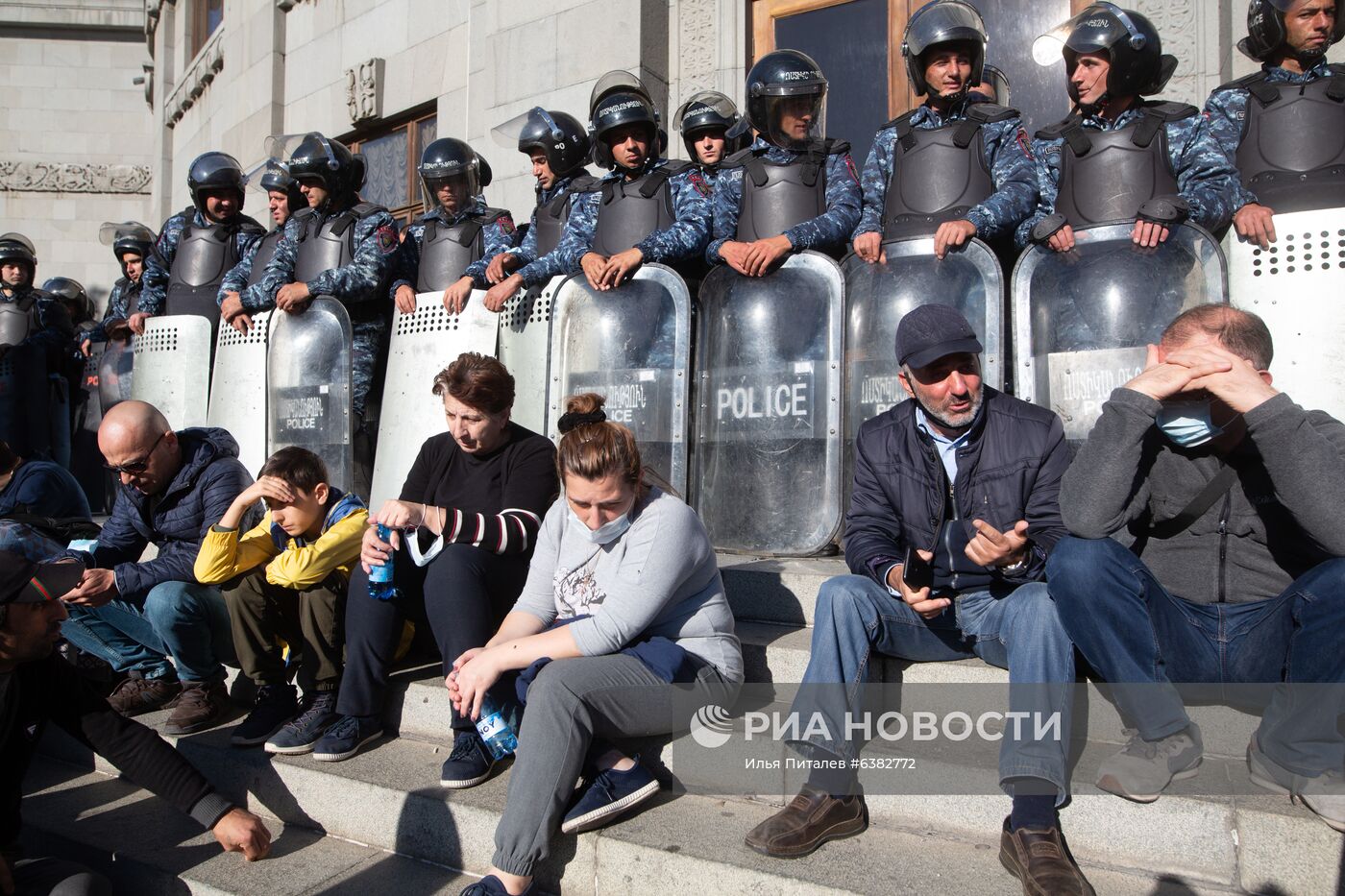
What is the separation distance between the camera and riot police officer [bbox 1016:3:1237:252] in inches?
143

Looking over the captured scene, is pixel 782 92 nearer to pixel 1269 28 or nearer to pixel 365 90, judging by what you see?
pixel 1269 28

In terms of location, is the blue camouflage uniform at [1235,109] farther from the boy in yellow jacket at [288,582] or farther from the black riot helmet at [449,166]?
the black riot helmet at [449,166]

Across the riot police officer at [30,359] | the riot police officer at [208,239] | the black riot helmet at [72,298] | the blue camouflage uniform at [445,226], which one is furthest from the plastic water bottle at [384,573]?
the black riot helmet at [72,298]

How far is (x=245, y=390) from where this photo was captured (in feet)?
17.7

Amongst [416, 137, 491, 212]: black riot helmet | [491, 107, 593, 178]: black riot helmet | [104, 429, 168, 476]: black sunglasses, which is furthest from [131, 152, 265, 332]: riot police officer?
[104, 429, 168, 476]: black sunglasses

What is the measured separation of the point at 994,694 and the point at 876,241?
6.39 feet

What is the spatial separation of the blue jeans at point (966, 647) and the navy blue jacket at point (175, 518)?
2145 mm

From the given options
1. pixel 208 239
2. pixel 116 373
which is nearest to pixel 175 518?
pixel 208 239

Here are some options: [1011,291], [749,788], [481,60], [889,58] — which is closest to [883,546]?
[749,788]

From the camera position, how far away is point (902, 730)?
2439mm

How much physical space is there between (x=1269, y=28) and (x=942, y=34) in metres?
1.22

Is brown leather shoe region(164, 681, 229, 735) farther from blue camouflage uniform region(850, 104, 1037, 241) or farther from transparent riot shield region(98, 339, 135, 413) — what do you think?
transparent riot shield region(98, 339, 135, 413)

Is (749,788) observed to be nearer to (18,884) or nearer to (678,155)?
(18,884)

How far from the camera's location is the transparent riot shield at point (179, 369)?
5.82 meters
